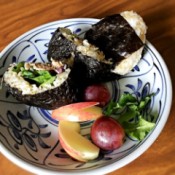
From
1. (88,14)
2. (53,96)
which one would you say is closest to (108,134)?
(53,96)

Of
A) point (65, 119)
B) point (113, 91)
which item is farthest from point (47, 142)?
point (113, 91)

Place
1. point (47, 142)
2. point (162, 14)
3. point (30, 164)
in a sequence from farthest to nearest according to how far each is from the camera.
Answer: point (162, 14)
point (47, 142)
point (30, 164)

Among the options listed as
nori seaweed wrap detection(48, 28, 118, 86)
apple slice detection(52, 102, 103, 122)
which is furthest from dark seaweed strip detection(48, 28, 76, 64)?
apple slice detection(52, 102, 103, 122)

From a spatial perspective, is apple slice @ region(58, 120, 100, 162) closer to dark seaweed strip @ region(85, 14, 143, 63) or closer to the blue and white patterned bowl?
the blue and white patterned bowl

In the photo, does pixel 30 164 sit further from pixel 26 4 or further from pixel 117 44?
pixel 26 4

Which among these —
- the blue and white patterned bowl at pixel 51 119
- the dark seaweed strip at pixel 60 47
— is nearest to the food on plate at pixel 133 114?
the blue and white patterned bowl at pixel 51 119

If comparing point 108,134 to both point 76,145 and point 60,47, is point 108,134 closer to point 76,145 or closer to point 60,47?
point 76,145
